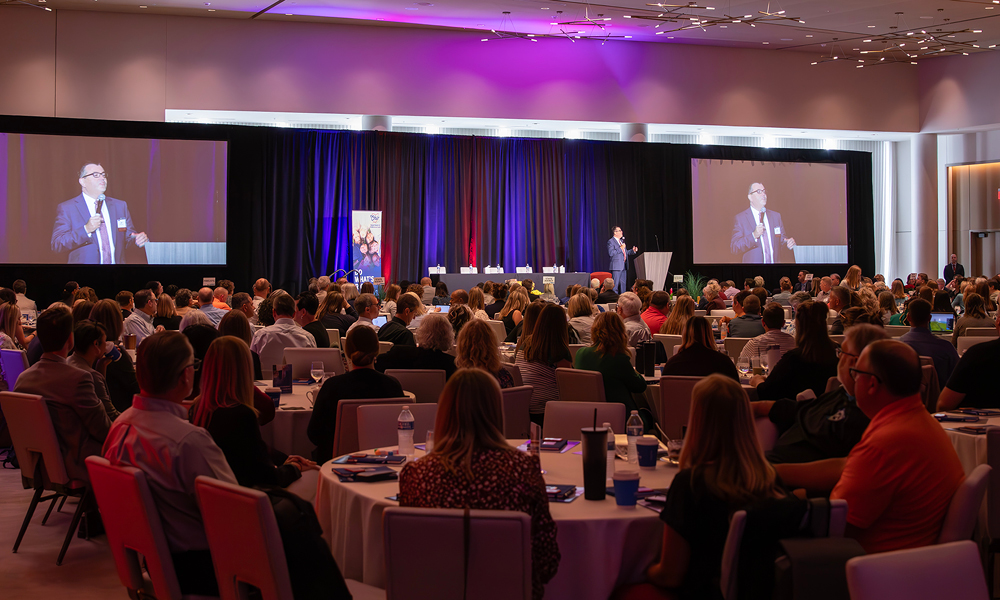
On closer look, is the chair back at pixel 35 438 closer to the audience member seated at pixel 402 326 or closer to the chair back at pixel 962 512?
the audience member seated at pixel 402 326

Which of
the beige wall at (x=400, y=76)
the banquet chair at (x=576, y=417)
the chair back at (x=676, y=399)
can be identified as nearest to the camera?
the banquet chair at (x=576, y=417)

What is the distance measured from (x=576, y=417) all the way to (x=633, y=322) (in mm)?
2870

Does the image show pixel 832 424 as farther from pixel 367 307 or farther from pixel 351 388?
pixel 367 307

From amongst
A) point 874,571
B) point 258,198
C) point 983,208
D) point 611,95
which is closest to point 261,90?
point 258,198

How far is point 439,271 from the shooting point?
16.3m

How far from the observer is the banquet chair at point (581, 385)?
483 cm

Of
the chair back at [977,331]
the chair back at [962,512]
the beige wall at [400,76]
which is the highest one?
the beige wall at [400,76]

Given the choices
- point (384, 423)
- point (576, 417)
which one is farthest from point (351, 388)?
point (576, 417)

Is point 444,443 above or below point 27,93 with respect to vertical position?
below

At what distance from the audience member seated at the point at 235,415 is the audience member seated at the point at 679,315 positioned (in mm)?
4068

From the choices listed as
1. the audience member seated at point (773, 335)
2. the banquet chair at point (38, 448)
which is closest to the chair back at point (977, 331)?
the audience member seated at point (773, 335)

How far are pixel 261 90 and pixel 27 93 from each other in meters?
3.91

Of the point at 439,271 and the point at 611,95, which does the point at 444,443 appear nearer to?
the point at 439,271

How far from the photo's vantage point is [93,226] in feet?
47.8
